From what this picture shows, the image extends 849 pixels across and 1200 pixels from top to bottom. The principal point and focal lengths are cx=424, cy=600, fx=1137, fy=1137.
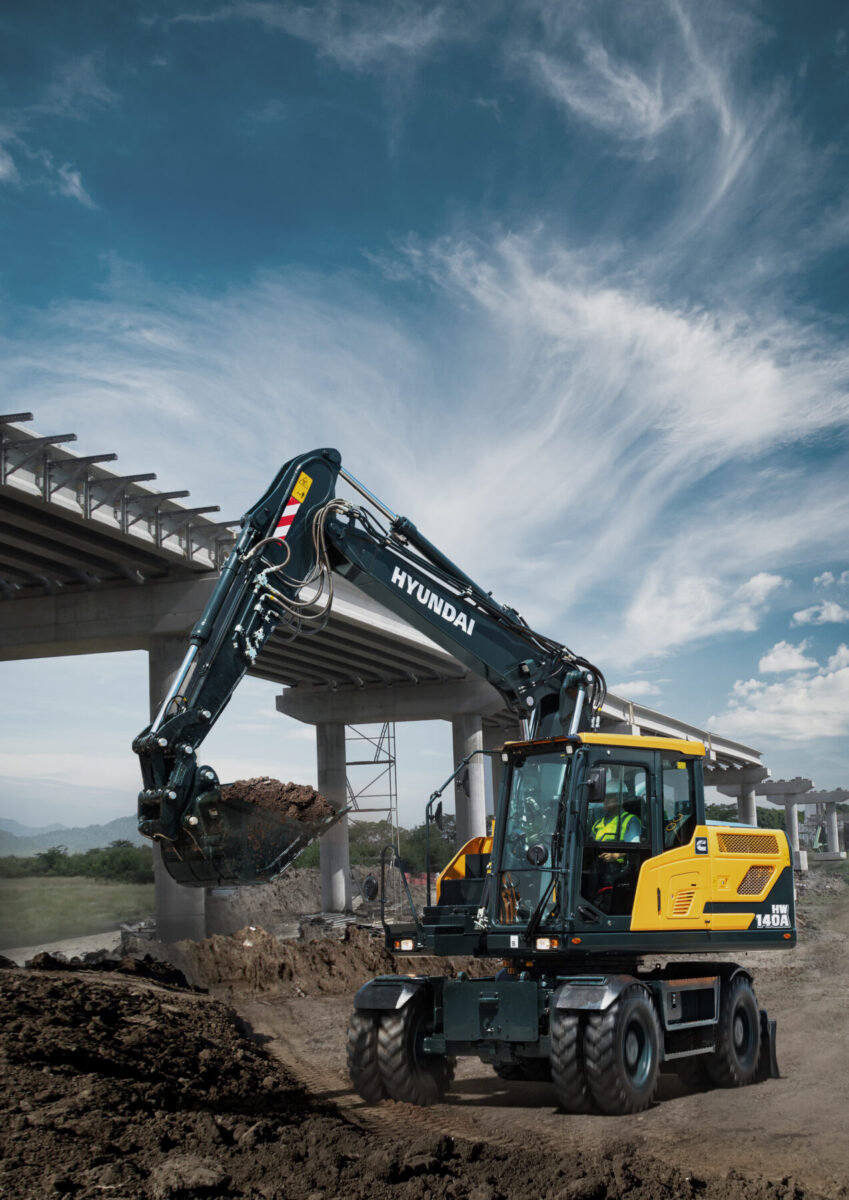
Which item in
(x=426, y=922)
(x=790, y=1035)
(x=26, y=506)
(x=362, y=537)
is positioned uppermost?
(x=26, y=506)

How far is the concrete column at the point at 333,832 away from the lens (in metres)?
45.2

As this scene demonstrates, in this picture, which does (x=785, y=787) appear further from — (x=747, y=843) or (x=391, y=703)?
(x=747, y=843)

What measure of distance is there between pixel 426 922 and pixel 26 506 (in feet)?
46.3

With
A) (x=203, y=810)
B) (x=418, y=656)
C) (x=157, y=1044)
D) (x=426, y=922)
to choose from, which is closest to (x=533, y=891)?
(x=426, y=922)

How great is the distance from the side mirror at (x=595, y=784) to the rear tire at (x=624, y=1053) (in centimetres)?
160

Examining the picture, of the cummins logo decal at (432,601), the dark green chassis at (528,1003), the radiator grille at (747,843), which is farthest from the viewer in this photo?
the cummins logo decal at (432,601)

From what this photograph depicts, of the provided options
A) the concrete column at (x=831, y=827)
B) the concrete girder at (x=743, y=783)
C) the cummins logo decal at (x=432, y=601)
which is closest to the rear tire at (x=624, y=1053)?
the cummins logo decal at (x=432, y=601)

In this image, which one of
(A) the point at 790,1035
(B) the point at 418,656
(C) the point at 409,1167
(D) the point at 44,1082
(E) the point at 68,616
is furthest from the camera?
(B) the point at 418,656

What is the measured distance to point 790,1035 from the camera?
47.3 ft

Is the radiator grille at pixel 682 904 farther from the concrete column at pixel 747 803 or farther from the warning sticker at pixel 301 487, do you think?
the concrete column at pixel 747 803

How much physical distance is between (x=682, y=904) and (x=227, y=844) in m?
4.17

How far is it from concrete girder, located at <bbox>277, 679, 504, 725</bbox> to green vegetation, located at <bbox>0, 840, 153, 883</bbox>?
891 centimetres

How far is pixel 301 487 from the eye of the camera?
1212cm

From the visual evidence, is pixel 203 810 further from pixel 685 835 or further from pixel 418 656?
pixel 418 656
